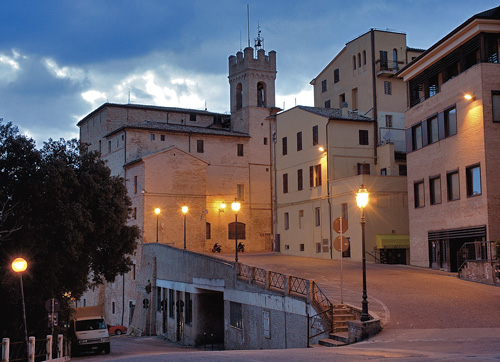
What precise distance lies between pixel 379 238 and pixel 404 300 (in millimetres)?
20313

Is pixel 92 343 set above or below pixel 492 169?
below

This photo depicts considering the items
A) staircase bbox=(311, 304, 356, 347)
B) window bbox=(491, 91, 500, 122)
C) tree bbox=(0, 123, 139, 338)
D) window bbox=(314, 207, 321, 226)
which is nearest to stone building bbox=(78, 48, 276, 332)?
window bbox=(314, 207, 321, 226)

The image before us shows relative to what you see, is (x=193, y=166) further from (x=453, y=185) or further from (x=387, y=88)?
(x=453, y=185)

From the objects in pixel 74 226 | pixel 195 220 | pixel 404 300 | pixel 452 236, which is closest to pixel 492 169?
pixel 452 236

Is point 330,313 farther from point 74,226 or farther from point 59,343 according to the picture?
point 74,226

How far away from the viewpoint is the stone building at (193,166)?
59.9 meters

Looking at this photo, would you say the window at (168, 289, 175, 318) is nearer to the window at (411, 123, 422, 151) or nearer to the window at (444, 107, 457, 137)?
the window at (411, 123, 422, 151)

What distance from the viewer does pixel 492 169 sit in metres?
32.3

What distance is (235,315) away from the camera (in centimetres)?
3256

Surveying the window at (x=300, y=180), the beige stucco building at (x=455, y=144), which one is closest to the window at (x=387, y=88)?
the window at (x=300, y=180)

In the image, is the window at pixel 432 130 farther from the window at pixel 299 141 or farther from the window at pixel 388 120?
the window at pixel 299 141

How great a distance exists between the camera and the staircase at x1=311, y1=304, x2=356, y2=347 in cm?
2031

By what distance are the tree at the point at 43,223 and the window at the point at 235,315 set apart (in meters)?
7.54

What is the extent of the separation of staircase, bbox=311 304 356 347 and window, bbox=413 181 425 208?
1936cm
